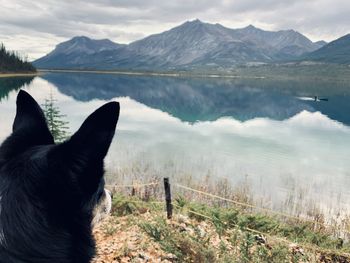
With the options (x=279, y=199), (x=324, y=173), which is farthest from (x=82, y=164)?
(x=324, y=173)

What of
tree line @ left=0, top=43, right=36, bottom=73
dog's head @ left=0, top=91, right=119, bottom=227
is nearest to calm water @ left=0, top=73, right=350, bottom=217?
dog's head @ left=0, top=91, right=119, bottom=227

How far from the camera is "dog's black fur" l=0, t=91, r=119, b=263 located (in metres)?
1.96

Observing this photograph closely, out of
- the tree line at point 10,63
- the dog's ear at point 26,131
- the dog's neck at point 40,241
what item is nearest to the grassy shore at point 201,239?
the dog's neck at point 40,241

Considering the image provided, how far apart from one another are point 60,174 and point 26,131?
0.61 metres

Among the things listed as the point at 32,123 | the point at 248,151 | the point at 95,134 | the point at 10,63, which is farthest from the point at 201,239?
the point at 10,63

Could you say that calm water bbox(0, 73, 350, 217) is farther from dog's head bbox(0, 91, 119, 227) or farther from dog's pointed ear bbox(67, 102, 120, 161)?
dog's pointed ear bbox(67, 102, 120, 161)

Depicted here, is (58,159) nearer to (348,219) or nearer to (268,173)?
(348,219)

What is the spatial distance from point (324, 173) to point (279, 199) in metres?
7.48

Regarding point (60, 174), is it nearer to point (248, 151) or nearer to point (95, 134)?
point (95, 134)

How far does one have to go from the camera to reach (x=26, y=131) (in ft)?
8.21

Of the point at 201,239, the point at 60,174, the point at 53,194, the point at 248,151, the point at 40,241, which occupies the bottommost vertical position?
the point at 248,151

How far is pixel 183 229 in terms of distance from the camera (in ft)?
34.8

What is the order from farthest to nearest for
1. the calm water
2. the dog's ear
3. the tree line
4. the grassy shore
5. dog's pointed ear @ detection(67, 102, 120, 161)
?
the tree line
the calm water
the grassy shore
the dog's ear
dog's pointed ear @ detection(67, 102, 120, 161)

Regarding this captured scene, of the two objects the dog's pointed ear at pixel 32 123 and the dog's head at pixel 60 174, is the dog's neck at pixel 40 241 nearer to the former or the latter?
the dog's head at pixel 60 174
